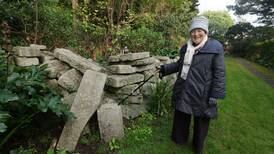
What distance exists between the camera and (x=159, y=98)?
4.59m

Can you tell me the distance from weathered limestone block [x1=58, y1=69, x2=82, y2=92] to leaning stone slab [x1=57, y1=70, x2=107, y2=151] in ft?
0.90

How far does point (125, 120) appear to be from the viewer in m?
4.23

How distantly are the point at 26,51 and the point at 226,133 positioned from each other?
3.25 meters

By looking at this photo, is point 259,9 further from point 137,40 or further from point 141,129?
point 141,129

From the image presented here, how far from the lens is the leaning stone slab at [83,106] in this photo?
11.0 feet

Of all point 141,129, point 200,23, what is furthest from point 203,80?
point 141,129

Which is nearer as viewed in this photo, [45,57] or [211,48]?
[211,48]

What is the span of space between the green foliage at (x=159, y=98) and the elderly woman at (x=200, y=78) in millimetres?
988

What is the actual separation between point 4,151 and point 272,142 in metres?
3.76

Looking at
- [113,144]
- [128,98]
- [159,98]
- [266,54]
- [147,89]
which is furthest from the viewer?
[266,54]

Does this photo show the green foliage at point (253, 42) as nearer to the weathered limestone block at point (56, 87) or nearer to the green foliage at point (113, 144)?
the green foliage at point (113, 144)

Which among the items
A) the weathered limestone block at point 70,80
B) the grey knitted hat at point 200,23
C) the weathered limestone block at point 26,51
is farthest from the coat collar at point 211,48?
the weathered limestone block at point 26,51

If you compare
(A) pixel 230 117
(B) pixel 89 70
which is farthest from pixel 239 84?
(B) pixel 89 70

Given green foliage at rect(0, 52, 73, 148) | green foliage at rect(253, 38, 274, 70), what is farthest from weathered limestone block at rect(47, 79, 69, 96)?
green foliage at rect(253, 38, 274, 70)
